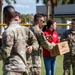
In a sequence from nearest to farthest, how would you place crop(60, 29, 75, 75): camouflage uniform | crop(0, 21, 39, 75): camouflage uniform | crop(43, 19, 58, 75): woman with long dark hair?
crop(0, 21, 39, 75): camouflage uniform, crop(43, 19, 58, 75): woman with long dark hair, crop(60, 29, 75, 75): camouflage uniform

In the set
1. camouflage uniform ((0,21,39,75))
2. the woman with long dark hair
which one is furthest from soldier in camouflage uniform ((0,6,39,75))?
the woman with long dark hair

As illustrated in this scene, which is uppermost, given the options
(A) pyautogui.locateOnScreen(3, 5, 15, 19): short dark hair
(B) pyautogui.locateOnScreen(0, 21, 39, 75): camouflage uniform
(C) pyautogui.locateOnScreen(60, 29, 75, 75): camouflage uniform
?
(A) pyautogui.locateOnScreen(3, 5, 15, 19): short dark hair

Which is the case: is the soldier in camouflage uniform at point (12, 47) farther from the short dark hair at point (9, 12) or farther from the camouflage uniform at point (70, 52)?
the camouflage uniform at point (70, 52)

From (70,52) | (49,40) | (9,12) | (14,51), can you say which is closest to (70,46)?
(70,52)

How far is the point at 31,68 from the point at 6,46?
8.10 feet

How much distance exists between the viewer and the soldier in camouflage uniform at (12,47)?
178 inches

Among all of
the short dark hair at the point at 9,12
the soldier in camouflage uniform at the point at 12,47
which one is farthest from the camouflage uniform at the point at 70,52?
the short dark hair at the point at 9,12

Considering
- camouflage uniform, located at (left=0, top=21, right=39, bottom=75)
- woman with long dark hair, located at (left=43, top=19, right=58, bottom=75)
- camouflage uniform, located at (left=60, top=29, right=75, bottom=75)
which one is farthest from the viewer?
camouflage uniform, located at (left=60, top=29, right=75, bottom=75)

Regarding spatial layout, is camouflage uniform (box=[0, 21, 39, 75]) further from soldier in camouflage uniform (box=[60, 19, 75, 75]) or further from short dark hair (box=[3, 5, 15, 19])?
soldier in camouflage uniform (box=[60, 19, 75, 75])

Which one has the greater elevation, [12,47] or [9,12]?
[9,12]

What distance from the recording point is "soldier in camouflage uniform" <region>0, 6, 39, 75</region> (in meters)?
4.52

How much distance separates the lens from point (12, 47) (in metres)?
4.61

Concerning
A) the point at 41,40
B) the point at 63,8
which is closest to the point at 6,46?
the point at 41,40

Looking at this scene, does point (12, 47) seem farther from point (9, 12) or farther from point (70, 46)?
point (70, 46)
